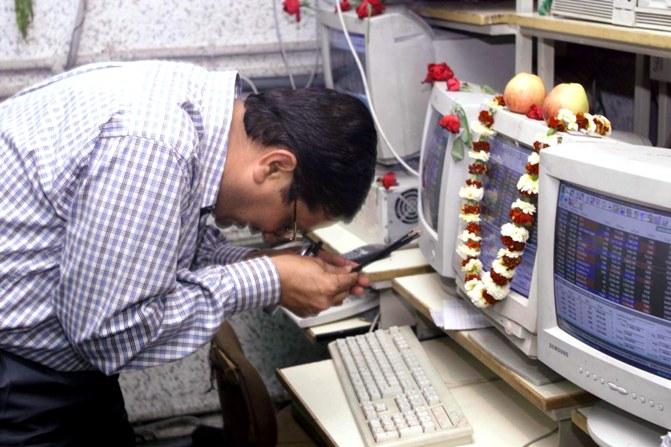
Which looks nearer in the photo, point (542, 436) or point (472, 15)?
point (542, 436)

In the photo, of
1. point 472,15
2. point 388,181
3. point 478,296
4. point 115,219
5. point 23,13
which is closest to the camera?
point 115,219

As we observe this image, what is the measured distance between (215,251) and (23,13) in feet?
4.19

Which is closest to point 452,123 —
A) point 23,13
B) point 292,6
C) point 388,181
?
point 388,181

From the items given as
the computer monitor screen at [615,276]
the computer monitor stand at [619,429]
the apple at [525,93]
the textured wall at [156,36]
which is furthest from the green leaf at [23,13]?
the computer monitor stand at [619,429]

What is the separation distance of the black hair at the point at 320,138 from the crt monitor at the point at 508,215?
229 millimetres

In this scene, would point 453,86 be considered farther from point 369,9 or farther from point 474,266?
point 369,9

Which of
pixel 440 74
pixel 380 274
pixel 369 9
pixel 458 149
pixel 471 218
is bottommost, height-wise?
pixel 380 274

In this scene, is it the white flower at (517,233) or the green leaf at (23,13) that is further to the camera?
the green leaf at (23,13)

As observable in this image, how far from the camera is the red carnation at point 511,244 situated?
1.58 meters

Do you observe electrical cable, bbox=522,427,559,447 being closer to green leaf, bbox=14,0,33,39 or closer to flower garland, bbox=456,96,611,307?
flower garland, bbox=456,96,611,307

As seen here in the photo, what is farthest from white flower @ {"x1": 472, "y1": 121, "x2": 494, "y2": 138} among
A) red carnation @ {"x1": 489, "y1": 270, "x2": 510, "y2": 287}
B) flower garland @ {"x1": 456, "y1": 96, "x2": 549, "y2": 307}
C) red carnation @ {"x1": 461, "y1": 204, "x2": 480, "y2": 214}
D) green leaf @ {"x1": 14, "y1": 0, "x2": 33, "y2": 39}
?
green leaf @ {"x1": 14, "y1": 0, "x2": 33, "y2": 39}

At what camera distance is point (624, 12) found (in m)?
1.71

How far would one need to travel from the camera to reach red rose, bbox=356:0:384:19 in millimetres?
2469

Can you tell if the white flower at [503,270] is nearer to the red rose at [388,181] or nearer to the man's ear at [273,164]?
the man's ear at [273,164]
